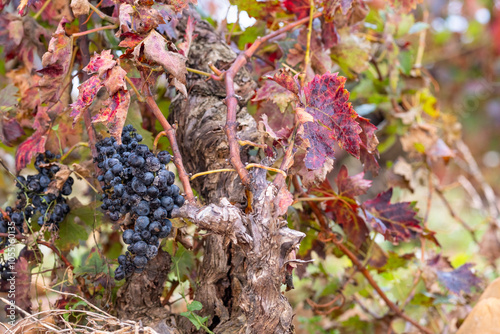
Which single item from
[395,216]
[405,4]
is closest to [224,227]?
[395,216]

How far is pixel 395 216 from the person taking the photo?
81 cm

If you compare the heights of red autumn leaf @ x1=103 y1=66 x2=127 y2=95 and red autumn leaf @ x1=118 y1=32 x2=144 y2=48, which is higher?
red autumn leaf @ x1=118 y1=32 x2=144 y2=48

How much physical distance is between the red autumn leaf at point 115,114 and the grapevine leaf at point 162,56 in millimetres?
57

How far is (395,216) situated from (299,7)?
0.44 meters

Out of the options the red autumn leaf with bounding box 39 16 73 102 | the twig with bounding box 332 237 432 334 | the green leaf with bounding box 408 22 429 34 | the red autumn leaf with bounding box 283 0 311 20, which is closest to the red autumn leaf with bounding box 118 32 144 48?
the red autumn leaf with bounding box 39 16 73 102

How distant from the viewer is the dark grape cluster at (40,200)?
679 millimetres

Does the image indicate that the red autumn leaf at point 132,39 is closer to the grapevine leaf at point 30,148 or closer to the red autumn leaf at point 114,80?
the red autumn leaf at point 114,80

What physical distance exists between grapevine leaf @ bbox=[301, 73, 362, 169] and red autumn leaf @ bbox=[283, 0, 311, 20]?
254 mm

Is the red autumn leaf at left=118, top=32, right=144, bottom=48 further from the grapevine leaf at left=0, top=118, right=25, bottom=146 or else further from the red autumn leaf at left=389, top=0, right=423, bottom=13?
the red autumn leaf at left=389, top=0, right=423, bottom=13

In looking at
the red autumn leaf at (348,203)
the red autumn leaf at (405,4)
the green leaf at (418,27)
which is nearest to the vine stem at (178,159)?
the red autumn leaf at (348,203)

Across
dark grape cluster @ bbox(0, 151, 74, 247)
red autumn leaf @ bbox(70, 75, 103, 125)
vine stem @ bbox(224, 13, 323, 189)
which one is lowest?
dark grape cluster @ bbox(0, 151, 74, 247)

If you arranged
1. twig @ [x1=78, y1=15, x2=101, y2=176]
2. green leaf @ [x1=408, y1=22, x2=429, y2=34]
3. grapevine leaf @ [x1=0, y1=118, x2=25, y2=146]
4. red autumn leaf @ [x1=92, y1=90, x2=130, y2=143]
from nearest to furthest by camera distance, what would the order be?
red autumn leaf @ [x1=92, y1=90, x2=130, y2=143], twig @ [x1=78, y1=15, x2=101, y2=176], grapevine leaf @ [x1=0, y1=118, x2=25, y2=146], green leaf @ [x1=408, y1=22, x2=429, y2=34]

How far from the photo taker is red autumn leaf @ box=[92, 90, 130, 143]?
51 centimetres

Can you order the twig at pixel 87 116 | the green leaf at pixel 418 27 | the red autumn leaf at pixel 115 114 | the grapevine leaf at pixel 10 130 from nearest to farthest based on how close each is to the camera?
the red autumn leaf at pixel 115 114 → the twig at pixel 87 116 → the grapevine leaf at pixel 10 130 → the green leaf at pixel 418 27
